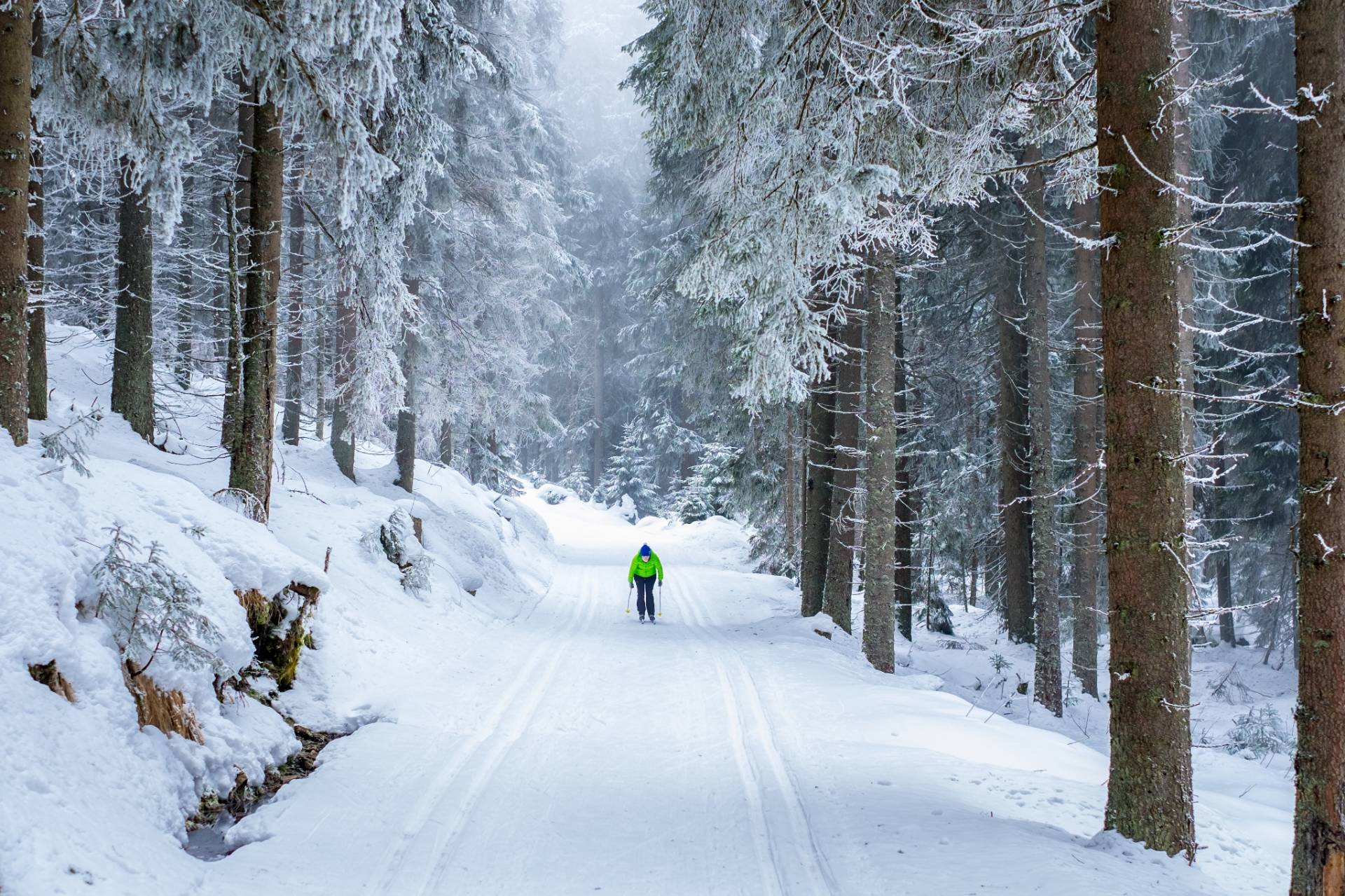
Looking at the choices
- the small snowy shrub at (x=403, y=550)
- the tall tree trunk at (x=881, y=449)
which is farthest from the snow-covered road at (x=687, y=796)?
the small snowy shrub at (x=403, y=550)

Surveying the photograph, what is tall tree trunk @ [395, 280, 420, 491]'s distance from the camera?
16203 millimetres

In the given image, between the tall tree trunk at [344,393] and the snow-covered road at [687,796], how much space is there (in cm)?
589

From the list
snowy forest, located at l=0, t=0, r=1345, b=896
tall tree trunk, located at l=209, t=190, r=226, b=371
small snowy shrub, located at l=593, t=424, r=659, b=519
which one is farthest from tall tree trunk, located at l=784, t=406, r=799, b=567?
small snowy shrub, located at l=593, t=424, r=659, b=519

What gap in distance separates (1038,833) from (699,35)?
23.0 ft

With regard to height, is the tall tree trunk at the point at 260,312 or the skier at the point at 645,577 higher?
the tall tree trunk at the point at 260,312

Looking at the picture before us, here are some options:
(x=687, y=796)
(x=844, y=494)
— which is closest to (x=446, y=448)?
(x=844, y=494)

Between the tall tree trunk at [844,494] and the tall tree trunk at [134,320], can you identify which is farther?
the tall tree trunk at [844,494]

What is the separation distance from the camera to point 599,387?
46875mm

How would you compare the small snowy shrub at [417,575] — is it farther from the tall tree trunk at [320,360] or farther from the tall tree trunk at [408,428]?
the tall tree trunk at [408,428]

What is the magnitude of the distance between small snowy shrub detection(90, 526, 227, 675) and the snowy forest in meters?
0.03

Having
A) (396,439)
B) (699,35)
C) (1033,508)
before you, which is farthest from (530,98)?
(1033,508)

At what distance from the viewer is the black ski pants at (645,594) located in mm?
14406

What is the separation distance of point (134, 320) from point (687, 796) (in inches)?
364

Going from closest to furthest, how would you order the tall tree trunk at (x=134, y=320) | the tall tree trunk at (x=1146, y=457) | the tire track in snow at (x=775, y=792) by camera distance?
1. the tire track in snow at (x=775, y=792)
2. the tall tree trunk at (x=1146, y=457)
3. the tall tree trunk at (x=134, y=320)
